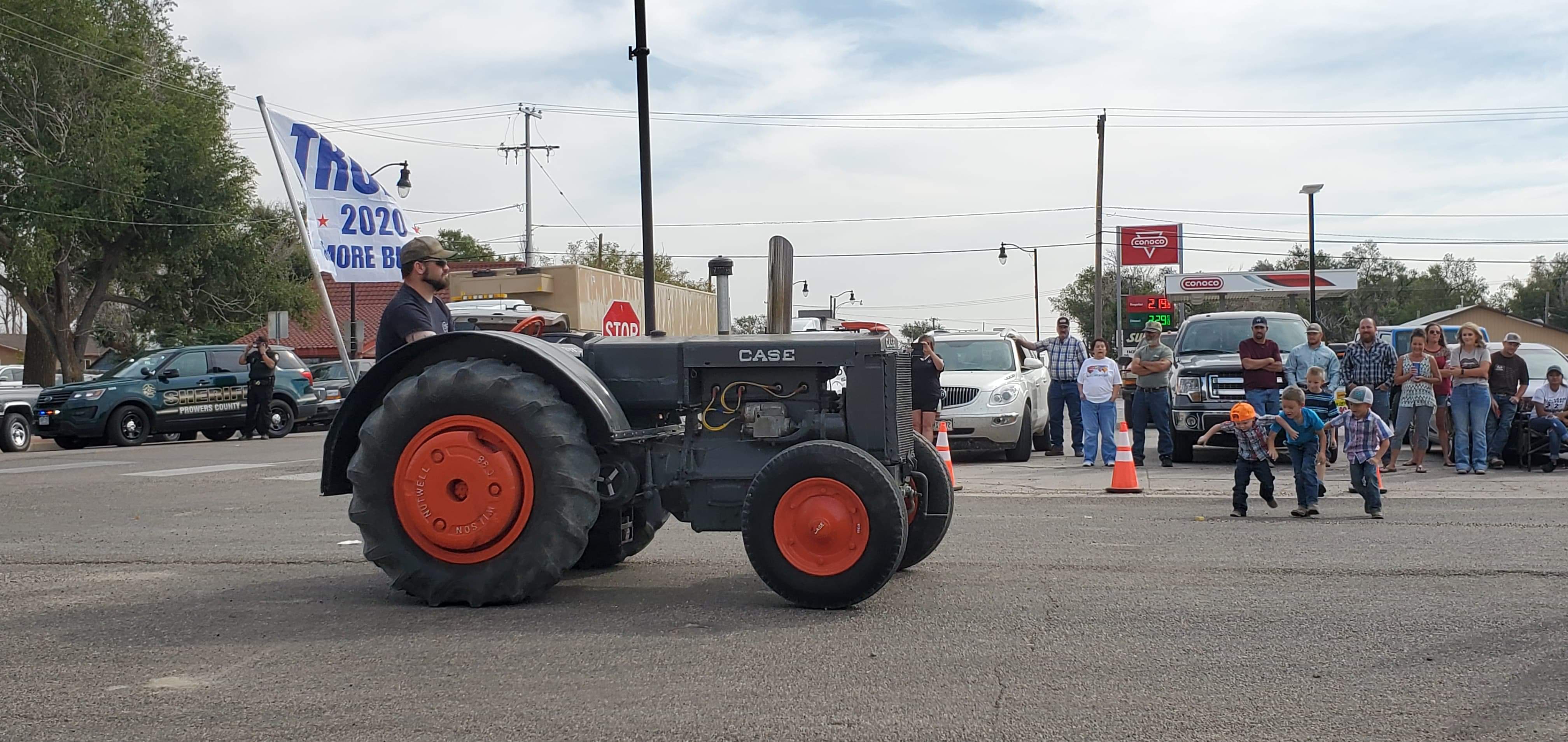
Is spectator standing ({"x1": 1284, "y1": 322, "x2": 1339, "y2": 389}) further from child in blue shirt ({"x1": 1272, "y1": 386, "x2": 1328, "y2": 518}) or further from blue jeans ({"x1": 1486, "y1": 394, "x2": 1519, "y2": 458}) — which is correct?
child in blue shirt ({"x1": 1272, "y1": 386, "x2": 1328, "y2": 518})

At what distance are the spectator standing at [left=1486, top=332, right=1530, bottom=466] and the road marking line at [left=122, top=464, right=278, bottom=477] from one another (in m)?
14.5

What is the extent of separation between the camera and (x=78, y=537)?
9094 millimetres

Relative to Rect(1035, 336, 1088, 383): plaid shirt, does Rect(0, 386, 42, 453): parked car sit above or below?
below

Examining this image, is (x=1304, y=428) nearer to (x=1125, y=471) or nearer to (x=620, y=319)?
(x=1125, y=471)

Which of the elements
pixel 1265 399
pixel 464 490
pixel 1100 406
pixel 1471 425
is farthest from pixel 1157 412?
pixel 464 490

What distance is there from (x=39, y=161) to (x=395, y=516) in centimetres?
3217

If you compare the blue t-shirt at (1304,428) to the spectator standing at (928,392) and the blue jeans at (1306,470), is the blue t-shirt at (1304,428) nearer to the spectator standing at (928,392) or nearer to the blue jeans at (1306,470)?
the blue jeans at (1306,470)

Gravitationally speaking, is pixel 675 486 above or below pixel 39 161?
below

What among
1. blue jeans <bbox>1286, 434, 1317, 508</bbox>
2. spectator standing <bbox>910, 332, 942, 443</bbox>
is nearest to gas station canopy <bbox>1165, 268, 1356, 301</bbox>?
Result: spectator standing <bbox>910, 332, 942, 443</bbox>

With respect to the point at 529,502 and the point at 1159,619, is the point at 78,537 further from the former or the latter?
the point at 1159,619

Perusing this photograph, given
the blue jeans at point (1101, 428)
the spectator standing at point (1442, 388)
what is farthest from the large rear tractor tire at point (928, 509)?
the spectator standing at point (1442, 388)

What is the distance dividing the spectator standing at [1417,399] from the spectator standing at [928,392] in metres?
5.14

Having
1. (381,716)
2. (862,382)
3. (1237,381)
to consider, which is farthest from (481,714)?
(1237,381)

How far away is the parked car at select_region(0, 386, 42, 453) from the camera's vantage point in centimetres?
2103
